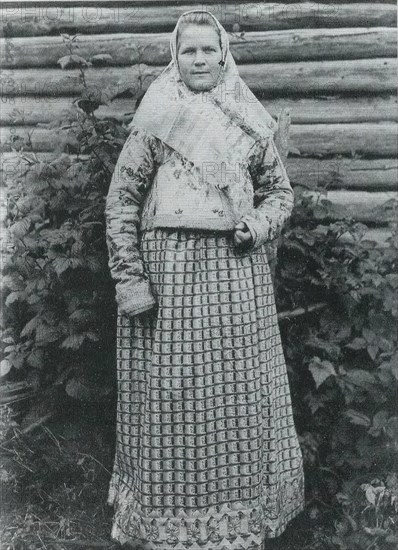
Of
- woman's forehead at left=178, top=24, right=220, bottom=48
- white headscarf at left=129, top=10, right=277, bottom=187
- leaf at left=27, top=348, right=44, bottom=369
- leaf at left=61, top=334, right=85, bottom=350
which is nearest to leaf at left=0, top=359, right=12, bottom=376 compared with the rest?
leaf at left=27, top=348, right=44, bottom=369

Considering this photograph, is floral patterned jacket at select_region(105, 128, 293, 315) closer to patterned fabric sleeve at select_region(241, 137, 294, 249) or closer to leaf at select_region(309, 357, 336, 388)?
patterned fabric sleeve at select_region(241, 137, 294, 249)

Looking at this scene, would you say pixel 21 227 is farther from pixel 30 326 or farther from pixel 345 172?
pixel 345 172

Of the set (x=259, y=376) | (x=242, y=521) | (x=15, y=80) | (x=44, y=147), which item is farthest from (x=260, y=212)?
(x=15, y=80)

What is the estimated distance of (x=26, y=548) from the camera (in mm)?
2471

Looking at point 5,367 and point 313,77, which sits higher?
point 313,77

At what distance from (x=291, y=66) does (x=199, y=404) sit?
1.95m

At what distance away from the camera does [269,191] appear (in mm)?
2328

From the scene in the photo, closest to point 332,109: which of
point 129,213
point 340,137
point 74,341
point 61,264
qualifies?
point 340,137

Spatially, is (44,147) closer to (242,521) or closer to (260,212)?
(260,212)

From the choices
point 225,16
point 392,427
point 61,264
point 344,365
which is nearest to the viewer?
point 61,264

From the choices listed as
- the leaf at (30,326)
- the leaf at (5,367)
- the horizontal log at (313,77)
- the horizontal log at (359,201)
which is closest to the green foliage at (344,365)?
the horizontal log at (359,201)

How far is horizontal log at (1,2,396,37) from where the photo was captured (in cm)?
317

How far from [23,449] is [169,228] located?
4.59ft

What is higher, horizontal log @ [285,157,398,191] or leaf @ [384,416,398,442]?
horizontal log @ [285,157,398,191]
